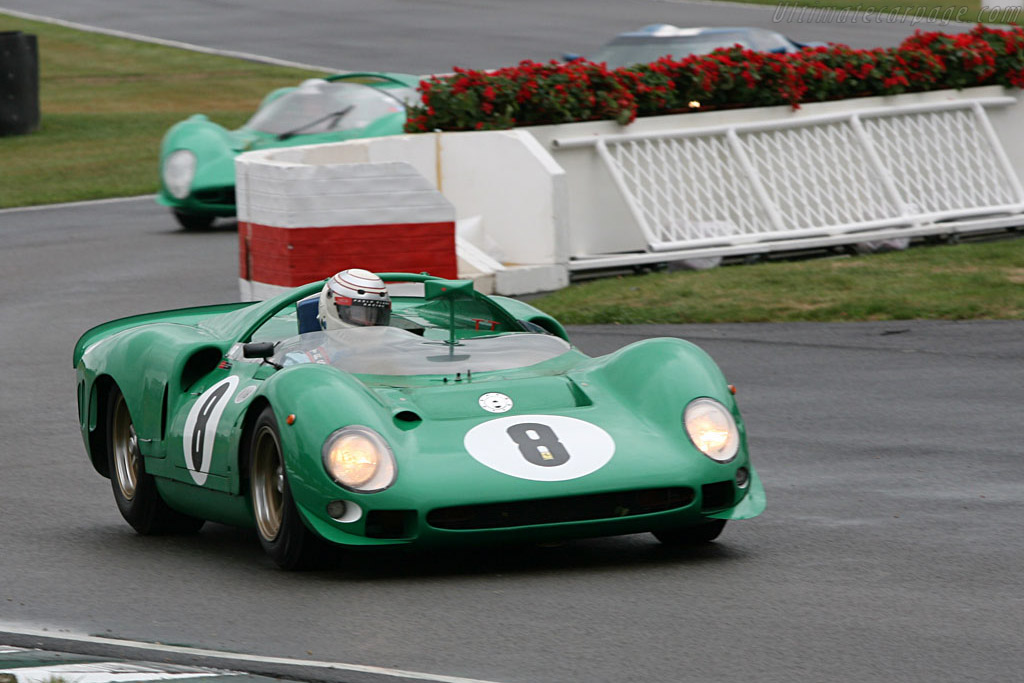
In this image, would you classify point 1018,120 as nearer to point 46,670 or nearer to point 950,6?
point 46,670

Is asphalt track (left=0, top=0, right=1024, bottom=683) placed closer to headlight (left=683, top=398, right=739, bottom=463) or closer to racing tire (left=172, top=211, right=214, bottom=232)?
headlight (left=683, top=398, right=739, bottom=463)

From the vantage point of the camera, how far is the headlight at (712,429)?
21.1ft

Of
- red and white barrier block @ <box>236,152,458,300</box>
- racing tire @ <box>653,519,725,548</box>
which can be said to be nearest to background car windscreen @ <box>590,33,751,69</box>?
red and white barrier block @ <box>236,152,458,300</box>

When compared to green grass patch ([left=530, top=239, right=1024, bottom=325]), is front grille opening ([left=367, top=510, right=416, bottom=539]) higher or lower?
higher

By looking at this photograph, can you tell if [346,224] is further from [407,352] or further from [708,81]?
[407,352]

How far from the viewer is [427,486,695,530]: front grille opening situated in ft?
19.9

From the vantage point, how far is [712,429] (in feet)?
21.3

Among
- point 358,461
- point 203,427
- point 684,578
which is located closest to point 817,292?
point 203,427

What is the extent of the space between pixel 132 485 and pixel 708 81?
29.9 feet

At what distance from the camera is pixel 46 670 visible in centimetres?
510

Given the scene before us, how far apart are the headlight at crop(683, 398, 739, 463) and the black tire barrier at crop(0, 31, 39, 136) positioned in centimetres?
2081

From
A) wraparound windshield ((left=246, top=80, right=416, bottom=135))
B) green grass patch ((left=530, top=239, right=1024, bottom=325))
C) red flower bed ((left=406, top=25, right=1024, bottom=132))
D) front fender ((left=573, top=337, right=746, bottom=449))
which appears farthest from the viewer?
wraparound windshield ((left=246, top=80, right=416, bottom=135))

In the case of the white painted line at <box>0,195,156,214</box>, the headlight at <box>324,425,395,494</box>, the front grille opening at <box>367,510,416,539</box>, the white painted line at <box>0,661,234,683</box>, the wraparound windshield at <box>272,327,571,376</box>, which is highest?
the wraparound windshield at <box>272,327,571,376</box>

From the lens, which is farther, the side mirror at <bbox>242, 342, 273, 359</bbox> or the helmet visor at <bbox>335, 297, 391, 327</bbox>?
the helmet visor at <bbox>335, 297, 391, 327</bbox>
